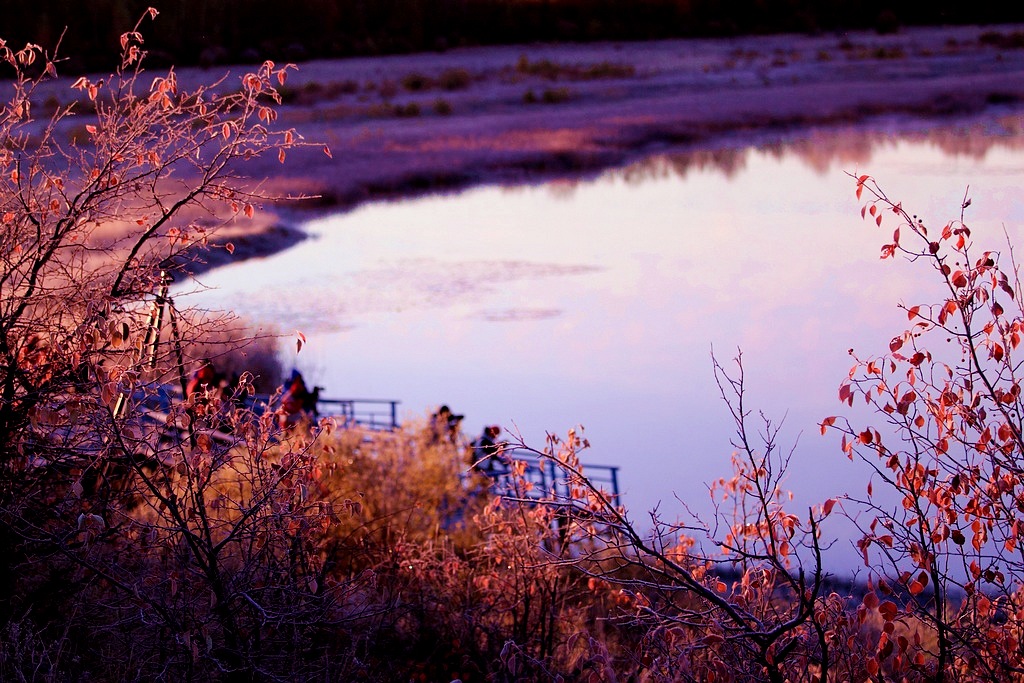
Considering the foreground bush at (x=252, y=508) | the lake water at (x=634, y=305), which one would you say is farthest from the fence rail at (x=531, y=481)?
the lake water at (x=634, y=305)

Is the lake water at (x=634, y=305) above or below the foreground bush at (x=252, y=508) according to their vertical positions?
below

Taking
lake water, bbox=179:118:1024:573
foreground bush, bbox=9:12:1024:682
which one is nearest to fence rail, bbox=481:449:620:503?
foreground bush, bbox=9:12:1024:682

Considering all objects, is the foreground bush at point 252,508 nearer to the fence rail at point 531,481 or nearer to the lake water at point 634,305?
the fence rail at point 531,481

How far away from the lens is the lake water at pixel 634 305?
76.3ft

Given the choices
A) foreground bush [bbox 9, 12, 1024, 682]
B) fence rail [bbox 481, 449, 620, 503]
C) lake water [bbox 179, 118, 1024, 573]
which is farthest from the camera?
lake water [bbox 179, 118, 1024, 573]

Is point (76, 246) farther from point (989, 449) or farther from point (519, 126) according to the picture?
point (519, 126)

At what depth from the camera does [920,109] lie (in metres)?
66.6

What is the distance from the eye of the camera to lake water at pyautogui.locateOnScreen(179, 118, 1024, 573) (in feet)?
76.3

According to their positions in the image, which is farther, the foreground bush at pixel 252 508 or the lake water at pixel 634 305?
the lake water at pixel 634 305

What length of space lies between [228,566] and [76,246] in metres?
2.76

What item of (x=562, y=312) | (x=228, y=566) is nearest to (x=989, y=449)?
(x=228, y=566)

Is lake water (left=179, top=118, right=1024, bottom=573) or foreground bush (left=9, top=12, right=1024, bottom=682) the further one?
lake water (left=179, top=118, right=1024, bottom=573)

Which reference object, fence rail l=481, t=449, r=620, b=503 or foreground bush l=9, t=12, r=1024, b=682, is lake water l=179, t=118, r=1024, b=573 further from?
foreground bush l=9, t=12, r=1024, b=682

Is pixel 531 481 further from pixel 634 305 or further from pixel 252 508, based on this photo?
pixel 634 305
